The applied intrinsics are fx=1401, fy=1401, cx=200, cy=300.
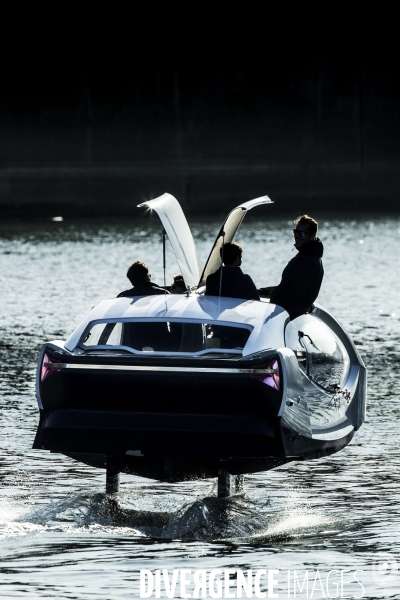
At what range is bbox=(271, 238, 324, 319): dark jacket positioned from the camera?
10539 millimetres

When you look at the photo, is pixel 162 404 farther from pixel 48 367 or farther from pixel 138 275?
pixel 138 275

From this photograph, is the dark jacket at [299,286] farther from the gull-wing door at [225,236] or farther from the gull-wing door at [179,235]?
the gull-wing door at [179,235]

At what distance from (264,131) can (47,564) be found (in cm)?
6028

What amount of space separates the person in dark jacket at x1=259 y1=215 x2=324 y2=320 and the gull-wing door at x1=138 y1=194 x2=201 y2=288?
752mm

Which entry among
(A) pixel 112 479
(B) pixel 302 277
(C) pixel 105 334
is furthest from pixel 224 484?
(B) pixel 302 277

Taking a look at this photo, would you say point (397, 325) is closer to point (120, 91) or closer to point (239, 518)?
point (239, 518)

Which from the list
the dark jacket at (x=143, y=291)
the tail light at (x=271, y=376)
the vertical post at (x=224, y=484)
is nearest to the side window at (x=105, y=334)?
the dark jacket at (x=143, y=291)

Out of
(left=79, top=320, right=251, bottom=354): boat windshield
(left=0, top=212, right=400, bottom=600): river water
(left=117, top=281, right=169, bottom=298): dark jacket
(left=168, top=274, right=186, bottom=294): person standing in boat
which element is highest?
(left=117, top=281, right=169, bottom=298): dark jacket

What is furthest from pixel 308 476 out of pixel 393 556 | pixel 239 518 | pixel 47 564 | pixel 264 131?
pixel 264 131

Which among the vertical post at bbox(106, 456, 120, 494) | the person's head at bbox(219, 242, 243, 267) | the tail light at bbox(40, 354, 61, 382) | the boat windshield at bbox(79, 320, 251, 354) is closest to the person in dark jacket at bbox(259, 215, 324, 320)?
the person's head at bbox(219, 242, 243, 267)

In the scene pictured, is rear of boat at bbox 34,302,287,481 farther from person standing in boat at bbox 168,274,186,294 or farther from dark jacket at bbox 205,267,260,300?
person standing in boat at bbox 168,274,186,294

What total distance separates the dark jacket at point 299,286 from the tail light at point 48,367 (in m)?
2.02

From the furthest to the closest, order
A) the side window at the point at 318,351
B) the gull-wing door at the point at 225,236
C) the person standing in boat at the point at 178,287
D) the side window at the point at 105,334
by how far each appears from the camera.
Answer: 1. the person standing in boat at the point at 178,287
2. the gull-wing door at the point at 225,236
3. the side window at the point at 318,351
4. the side window at the point at 105,334

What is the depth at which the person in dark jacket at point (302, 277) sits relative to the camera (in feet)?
34.6
